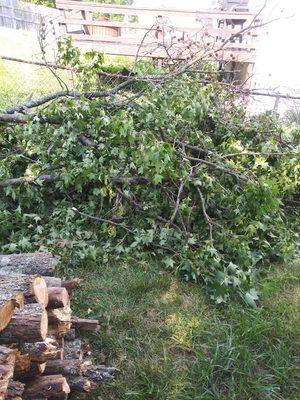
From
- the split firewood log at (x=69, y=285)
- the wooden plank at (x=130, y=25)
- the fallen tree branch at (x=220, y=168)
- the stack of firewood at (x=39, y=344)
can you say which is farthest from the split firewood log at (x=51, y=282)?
the wooden plank at (x=130, y=25)

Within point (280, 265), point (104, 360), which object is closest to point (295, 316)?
point (280, 265)

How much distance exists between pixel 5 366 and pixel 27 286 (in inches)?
18.0

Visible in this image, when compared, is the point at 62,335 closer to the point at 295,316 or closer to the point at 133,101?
Result: the point at 295,316

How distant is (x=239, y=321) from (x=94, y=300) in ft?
3.47

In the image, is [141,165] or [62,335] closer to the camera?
[62,335]

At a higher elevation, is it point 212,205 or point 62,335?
point 212,205

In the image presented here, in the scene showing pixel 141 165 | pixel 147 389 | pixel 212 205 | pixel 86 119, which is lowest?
pixel 147 389

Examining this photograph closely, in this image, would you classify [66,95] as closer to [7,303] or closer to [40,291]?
[40,291]

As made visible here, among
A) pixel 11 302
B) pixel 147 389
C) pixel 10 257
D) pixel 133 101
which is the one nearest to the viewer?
pixel 11 302

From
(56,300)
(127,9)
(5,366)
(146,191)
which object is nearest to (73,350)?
(56,300)

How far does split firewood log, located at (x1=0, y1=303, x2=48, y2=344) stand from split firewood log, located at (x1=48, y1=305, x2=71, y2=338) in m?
0.29

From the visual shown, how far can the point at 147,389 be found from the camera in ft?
7.09

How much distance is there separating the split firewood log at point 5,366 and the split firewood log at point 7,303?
4.7 inches

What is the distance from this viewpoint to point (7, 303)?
177 centimetres
